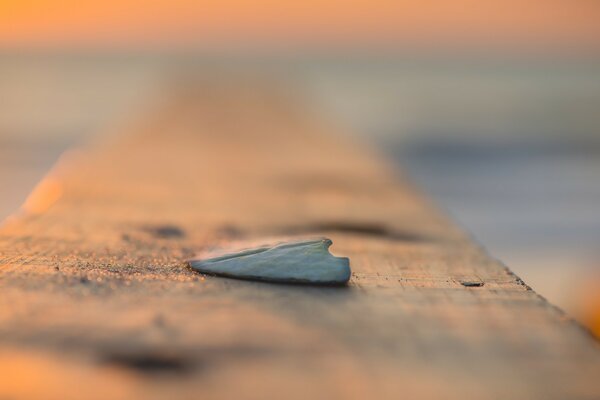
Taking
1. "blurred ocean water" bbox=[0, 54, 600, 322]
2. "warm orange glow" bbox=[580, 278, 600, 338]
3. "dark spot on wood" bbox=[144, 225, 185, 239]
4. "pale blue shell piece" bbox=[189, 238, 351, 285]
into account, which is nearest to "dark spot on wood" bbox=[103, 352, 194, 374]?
"pale blue shell piece" bbox=[189, 238, 351, 285]

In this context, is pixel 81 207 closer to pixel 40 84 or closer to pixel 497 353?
pixel 497 353

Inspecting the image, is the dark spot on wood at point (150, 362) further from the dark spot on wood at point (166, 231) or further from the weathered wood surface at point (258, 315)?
the dark spot on wood at point (166, 231)

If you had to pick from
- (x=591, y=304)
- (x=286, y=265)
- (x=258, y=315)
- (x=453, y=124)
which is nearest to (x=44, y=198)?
(x=286, y=265)

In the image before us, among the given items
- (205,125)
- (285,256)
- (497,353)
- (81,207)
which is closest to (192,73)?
(205,125)

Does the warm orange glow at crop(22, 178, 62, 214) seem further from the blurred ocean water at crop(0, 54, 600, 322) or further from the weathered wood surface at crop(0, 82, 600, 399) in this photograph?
the blurred ocean water at crop(0, 54, 600, 322)

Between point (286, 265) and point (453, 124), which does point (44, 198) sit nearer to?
point (286, 265)
